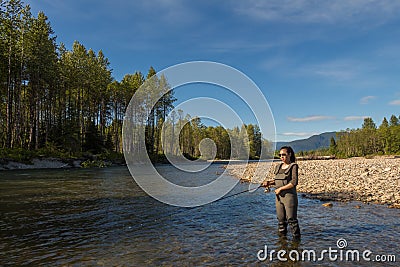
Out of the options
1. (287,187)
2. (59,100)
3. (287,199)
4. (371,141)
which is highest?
(59,100)

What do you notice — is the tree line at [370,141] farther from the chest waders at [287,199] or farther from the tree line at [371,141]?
the chest waders at [287,199]

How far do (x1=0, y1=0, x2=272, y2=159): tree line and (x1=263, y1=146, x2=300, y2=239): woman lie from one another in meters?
17.4

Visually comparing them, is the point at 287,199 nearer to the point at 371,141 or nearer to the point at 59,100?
the point at 59,100

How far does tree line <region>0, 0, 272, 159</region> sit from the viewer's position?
127 feet

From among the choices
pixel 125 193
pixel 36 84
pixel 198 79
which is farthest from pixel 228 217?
pixel 36 84

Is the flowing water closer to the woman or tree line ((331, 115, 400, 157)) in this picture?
the woman

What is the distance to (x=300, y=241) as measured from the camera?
25.1 ft

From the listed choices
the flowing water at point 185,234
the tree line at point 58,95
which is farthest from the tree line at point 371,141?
the flowing water at point 185,234

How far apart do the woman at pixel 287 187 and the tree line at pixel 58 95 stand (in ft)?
57.1

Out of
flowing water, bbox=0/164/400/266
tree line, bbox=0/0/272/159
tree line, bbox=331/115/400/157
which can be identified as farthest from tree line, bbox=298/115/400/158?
flowing water, bbox=0/164/400/266

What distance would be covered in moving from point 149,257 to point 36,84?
45.7 metres

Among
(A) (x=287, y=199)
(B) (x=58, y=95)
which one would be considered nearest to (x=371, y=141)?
(B) (x=58, y=95)

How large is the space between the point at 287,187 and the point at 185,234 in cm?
355

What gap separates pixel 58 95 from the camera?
180 ft
